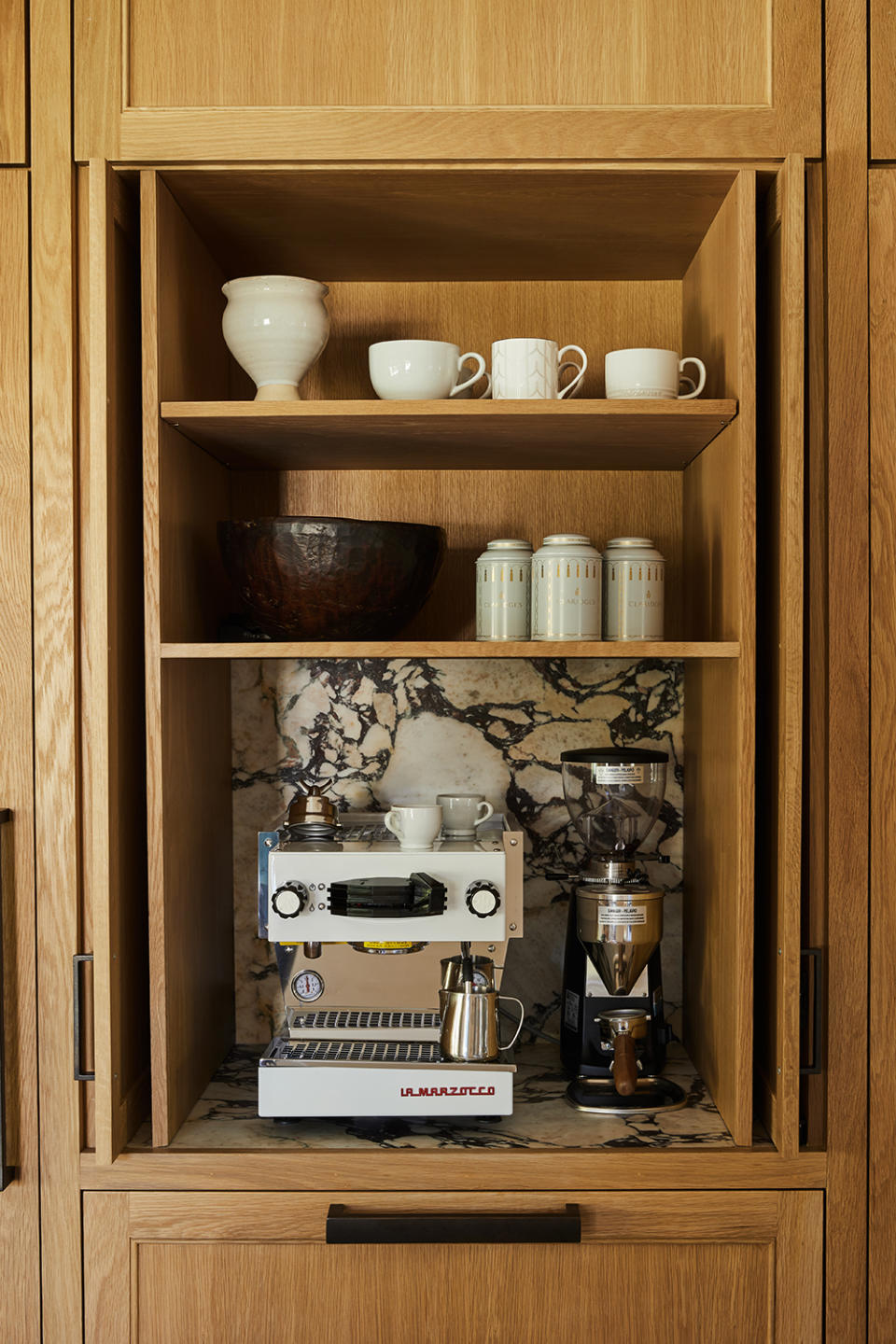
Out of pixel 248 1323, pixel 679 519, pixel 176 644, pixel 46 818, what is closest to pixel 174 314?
pixel 176 644

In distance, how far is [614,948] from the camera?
1.49m

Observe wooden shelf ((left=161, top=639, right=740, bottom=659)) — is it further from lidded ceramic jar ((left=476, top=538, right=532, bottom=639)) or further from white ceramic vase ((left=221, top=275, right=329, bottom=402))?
white ceramic vase ((left=221, top=275, right=329, bottom=402))

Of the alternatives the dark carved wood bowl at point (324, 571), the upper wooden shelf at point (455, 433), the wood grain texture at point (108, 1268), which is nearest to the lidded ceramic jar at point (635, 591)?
the upper wooden shelf at point (455, 433)

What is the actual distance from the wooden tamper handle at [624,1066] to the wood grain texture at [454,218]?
1088mm

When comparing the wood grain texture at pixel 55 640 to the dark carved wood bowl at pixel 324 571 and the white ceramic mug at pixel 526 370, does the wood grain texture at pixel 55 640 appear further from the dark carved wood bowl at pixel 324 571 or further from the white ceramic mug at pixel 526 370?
the white ceramic mug at pixel 526 370

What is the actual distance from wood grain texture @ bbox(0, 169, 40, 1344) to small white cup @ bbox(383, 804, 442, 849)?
1.53ft

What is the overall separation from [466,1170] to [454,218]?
122 centimetres

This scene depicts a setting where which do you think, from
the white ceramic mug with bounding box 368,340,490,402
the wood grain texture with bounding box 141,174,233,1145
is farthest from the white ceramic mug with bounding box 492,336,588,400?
the wood grain texture with bounding box 141,174,233,1145

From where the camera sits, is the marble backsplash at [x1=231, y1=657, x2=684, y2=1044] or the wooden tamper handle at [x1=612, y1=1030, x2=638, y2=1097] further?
the marble backsplash at [x1=231, y1=657, x2=684, y2=1044]

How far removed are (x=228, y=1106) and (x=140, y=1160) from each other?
183mm

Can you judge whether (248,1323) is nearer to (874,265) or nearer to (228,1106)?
(228,1106)

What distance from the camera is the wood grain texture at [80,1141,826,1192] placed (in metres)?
1.30

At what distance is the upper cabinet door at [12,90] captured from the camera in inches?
51.4

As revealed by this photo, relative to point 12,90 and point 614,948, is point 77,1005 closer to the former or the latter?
point 614,948
